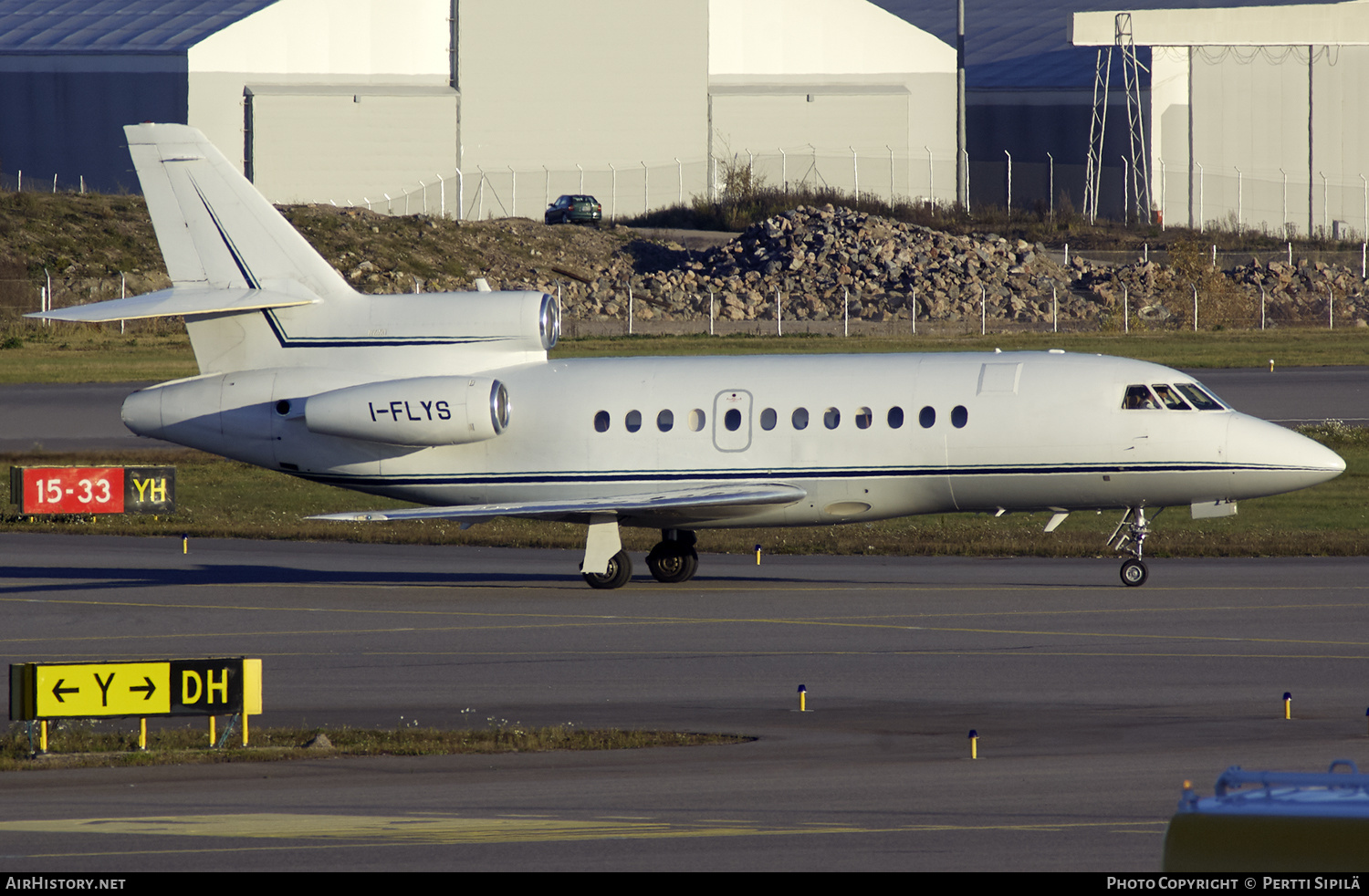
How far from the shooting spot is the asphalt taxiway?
1205 cm

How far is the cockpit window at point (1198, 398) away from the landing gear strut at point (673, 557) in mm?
7808

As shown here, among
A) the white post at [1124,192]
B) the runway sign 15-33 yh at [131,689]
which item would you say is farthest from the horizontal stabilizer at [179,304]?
the white post at [1124,192]

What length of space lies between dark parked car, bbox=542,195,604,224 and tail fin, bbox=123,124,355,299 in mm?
61053

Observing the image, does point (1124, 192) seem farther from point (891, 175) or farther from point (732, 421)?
point (732, 421)

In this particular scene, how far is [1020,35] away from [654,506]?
8581 cm

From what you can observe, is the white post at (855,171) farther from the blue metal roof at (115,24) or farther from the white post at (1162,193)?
the blue metal roof at (115,24)

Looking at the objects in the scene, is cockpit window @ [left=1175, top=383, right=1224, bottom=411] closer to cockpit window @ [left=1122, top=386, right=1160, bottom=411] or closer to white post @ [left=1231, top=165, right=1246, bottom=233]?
cockpit window @ [left=1122, top=386, right=1160, bottom=411]

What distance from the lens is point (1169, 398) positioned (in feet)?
82.3

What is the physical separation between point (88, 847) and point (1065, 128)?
288 ft

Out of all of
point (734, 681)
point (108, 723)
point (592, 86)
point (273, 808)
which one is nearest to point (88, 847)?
point (273, 808)

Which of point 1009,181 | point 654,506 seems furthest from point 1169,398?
point 1009,181

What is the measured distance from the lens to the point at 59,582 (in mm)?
27344

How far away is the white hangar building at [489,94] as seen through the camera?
8038cm

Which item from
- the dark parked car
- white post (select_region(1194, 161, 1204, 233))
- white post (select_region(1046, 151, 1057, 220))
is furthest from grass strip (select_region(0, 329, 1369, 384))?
white post (select_region(1046, 151, 1057, 220))
